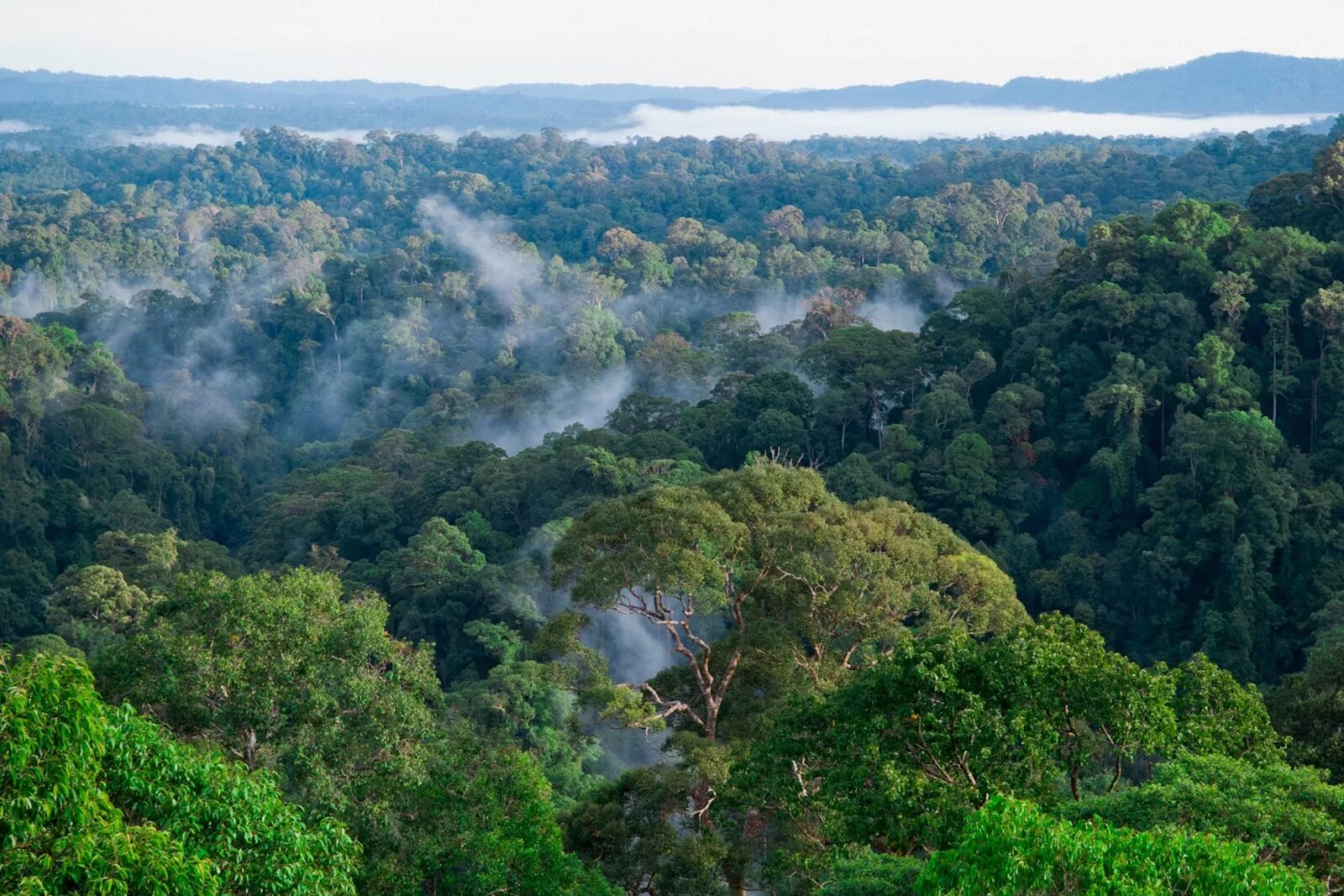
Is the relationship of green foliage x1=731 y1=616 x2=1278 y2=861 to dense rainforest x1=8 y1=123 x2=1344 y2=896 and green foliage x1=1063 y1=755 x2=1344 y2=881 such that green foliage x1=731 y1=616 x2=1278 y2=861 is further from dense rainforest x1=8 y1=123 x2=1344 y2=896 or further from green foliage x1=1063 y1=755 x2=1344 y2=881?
green foliage x1=1063 y1=755 x2=1344 y2=881

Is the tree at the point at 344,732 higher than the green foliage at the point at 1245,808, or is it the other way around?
the green foliage at the point at 1245,808

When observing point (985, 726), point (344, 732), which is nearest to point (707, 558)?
point (344, 732)

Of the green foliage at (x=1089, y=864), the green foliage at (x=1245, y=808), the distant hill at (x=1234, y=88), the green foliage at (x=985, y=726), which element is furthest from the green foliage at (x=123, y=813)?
the distant hill at (x=1234, y=88)

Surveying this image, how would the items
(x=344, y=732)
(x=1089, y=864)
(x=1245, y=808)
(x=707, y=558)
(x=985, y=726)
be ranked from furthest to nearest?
(x=707, y=558)
(x=344, y=732)
(x=985, y=726)
(x=1245, y=808)
(x=1089, y=864)

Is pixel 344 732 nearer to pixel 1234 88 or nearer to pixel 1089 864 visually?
pixel 1089 864

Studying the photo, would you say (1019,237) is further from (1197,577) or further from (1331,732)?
(1331,732)

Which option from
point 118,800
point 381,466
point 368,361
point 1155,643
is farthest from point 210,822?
point 368,361

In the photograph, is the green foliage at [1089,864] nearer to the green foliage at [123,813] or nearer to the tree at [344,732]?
the green foliage at [123,813]

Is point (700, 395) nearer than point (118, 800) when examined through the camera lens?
No
